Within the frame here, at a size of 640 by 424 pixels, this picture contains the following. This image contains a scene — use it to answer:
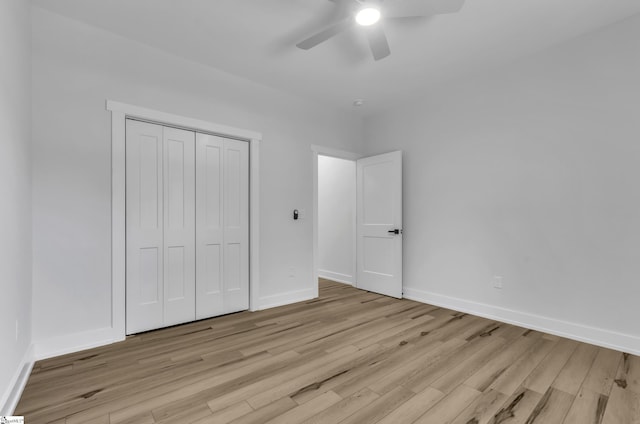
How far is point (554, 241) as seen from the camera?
2992mm

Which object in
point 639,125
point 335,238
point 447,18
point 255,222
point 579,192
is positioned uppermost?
point 447,18

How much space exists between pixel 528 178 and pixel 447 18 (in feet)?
5.98

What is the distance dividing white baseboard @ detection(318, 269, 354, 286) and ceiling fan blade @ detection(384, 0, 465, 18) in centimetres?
384

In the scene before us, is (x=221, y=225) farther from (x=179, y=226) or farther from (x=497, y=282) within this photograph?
(x=497, y=282)

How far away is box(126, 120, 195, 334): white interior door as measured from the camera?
9.50 feet

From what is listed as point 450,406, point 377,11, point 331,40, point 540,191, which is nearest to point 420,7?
point 377,11

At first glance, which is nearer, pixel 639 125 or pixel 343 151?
pixel 639 125

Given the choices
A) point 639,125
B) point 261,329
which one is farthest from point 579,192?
point 261,329

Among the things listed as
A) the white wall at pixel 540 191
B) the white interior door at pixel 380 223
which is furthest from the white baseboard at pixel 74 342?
the white wall at pixel 540 191

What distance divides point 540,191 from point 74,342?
456 cm

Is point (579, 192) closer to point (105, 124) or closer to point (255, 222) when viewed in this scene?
point (255, 222)

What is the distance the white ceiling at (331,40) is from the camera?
2426 millimetres

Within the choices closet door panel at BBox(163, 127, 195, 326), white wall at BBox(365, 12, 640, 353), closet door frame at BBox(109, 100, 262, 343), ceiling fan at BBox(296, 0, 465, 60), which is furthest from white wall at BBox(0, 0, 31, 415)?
white wall at BBox(365, 12, 640, 353)

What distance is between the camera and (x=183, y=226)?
3.21m
